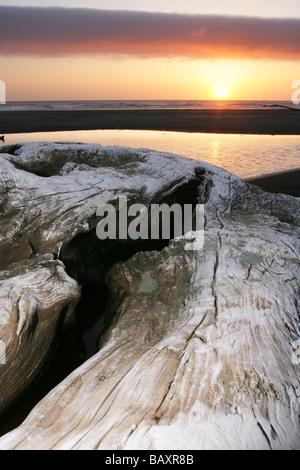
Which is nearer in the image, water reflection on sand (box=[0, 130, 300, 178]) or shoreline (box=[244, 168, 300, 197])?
shoreline (box=[244, 168, 300, 197])

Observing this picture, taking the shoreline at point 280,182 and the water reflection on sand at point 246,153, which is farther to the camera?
the water reflection on sand at point 246,153

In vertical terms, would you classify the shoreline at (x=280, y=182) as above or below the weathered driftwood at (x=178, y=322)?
above

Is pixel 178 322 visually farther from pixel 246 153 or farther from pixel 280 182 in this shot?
pixel 246 153

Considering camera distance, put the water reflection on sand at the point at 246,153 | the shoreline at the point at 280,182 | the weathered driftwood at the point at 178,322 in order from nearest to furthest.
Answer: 1. the weathered driftwood at the point at 178,322
2. the shoreline at the point at 280,182
3. the water reflection on sand at the point at 246,153

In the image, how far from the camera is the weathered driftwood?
4.32 feet

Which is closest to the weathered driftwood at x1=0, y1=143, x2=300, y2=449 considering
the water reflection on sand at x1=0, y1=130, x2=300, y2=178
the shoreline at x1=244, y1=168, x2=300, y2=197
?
the shoreline at x1=244, y1=168, x2=300, y2=197

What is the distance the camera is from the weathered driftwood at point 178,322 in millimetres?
1316

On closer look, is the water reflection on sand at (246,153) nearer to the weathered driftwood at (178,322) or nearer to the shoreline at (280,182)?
the shoreline at (280,182)

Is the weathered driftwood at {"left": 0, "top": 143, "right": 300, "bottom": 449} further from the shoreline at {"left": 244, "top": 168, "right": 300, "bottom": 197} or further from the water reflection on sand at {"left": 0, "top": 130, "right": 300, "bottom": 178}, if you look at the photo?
the water reflection on sand at {"left": 0, "top": 130, "right": 300, "bottom": 178}

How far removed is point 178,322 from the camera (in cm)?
207

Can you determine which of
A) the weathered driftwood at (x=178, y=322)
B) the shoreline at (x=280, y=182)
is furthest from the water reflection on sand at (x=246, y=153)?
the weathered driftwood at (x=178, y=322)

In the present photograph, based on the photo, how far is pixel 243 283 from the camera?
89.2 inches

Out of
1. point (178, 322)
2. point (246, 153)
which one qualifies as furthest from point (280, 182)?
point (178, 322)

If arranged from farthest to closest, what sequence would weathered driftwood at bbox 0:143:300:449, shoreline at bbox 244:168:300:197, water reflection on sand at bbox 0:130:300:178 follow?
water reflection on sand at bbox 0:130:300:178 → shoreline at bbox 244:168:300:197 → weathered driftwood at bbox 0:143:300:449
